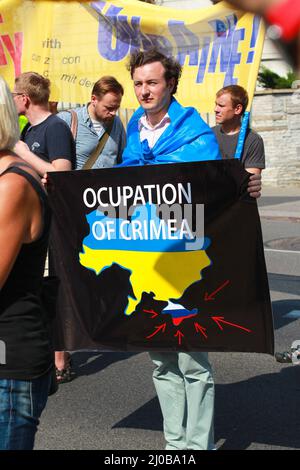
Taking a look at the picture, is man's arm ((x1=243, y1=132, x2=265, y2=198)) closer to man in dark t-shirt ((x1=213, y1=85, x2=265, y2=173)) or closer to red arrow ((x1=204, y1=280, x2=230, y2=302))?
man in dark t-shirt ((x1=213, y1=85, x2=265, y2=173))

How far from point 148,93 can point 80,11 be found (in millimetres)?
2701

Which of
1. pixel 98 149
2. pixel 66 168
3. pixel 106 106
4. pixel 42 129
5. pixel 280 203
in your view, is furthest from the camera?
pixel 280 203

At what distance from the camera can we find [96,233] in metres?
3.76

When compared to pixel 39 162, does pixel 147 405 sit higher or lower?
lower

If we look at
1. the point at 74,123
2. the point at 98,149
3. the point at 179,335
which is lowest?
the point at 179,335

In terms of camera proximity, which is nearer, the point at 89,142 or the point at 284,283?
the point at 89,142

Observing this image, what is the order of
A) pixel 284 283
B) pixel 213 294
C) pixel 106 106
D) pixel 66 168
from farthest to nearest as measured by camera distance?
pixel 284 283 → pixel 106 106 → pixel 66 168 → pixel 213 294

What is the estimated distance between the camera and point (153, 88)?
3.58 meters

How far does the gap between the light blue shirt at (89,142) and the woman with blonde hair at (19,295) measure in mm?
2969

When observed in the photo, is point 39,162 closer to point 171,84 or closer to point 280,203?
point 171,84

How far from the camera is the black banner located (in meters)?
3.54

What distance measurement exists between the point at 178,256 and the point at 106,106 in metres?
1.98

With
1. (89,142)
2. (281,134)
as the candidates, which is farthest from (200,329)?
(281,134)

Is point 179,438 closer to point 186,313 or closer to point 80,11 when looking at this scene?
point 186,313
